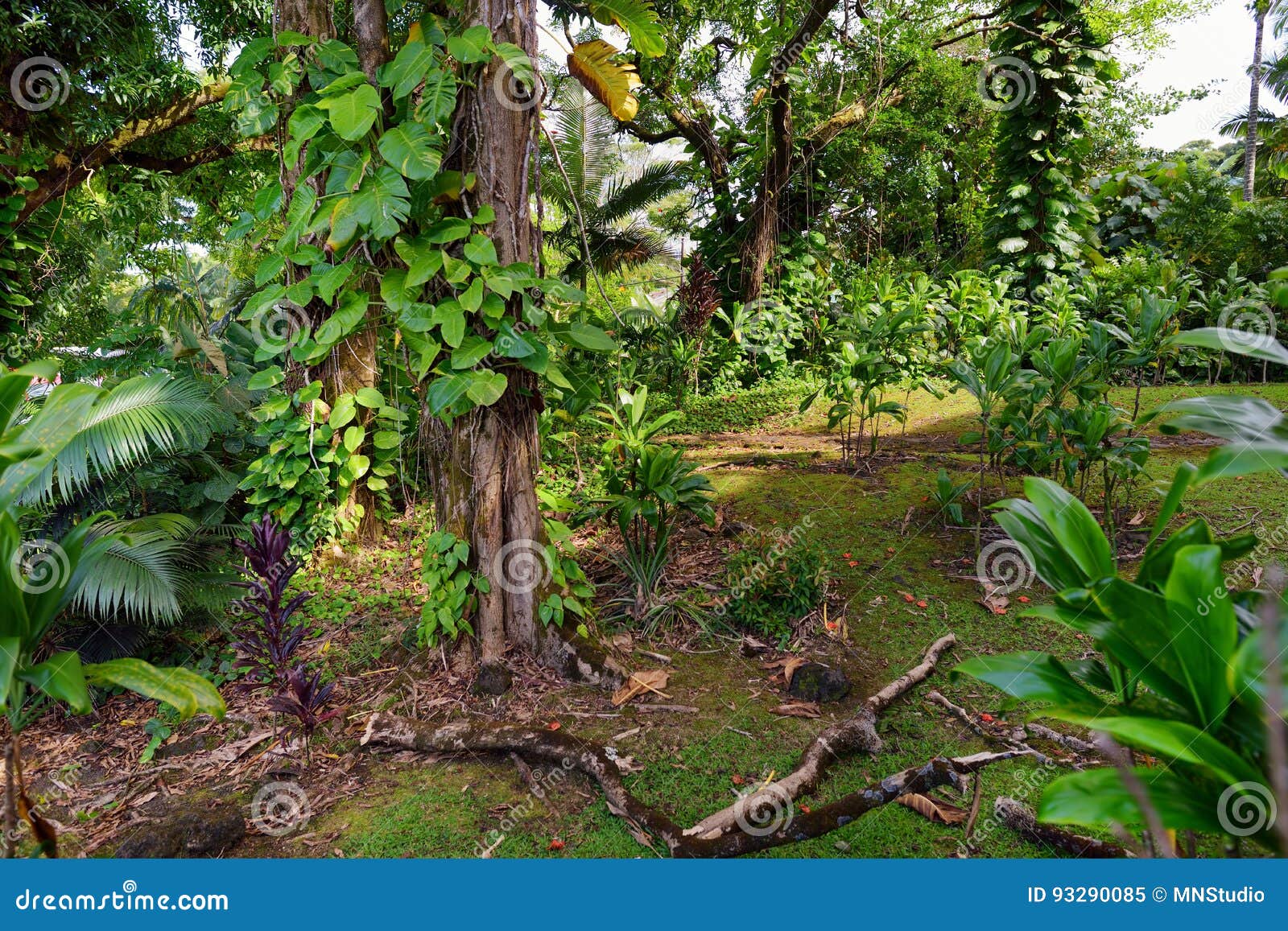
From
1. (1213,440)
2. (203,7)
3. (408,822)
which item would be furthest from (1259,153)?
(408,822)

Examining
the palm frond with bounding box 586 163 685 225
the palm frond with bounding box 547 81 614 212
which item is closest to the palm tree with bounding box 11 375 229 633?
the palm frond with bounding box 547 81 614 212

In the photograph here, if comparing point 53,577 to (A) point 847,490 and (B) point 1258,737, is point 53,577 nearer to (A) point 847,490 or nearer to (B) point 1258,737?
(B) point 1258,737

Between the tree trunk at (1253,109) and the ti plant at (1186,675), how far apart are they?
14.8 meters

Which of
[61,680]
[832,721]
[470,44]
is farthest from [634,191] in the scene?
[61,680]

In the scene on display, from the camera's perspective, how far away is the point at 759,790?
2.21 meters

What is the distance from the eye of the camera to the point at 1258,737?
1.27 m

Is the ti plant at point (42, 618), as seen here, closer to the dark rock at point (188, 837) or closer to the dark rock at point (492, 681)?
the dark rock at point (188, 837)

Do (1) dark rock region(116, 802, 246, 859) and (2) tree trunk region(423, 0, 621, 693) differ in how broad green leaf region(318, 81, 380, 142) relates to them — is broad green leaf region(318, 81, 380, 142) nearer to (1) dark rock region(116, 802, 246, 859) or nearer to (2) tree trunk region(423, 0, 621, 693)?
(2) tree trunk region(423, 0, 621, 693)

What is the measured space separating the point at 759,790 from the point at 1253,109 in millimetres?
17288

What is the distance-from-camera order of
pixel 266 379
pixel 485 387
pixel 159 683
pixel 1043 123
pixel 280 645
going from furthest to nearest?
pixel 1043 123 → pixel 266 379 → pixel 280 645 → pixel 485 387 → pixel 159 683

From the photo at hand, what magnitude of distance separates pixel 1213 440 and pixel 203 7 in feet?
27.8

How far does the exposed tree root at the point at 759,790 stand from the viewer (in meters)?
2.06

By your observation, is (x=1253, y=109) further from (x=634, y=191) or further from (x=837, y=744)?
(x=837, y=744)

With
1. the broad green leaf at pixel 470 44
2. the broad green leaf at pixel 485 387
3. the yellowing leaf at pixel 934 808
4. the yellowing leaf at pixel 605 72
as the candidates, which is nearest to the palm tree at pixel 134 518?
the broad green leaf at pixel 485 387
